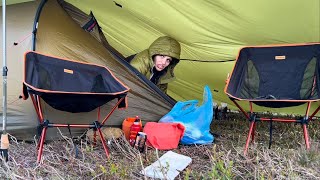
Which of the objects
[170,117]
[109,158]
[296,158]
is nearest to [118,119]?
[170,117]

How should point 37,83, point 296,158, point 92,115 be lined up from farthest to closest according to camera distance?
point 92,115 < point 37,83 < point 296,158

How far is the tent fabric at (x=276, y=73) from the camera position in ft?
8.82

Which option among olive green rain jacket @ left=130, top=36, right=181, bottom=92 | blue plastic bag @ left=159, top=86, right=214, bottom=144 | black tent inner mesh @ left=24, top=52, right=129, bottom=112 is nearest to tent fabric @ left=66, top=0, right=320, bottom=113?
olive green rain jacket @ left=130, top=36, right=181, bottom=92

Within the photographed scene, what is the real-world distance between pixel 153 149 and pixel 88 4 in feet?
5.01

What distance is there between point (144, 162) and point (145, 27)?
1.73 metres

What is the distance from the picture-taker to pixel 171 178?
6.42ft

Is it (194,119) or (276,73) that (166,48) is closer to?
(194,119)

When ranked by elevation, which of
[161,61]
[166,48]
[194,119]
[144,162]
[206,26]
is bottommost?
[144,162]

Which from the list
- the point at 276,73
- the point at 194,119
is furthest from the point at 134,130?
the point at 276,73

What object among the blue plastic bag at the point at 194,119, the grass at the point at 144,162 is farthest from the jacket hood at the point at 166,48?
the grass at the point at 144,162

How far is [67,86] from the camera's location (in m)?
2.49

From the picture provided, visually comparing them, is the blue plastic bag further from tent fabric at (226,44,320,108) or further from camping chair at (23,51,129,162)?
camping chair at (23,51,129,162)

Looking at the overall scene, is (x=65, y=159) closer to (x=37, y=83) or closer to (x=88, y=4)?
(x=37, y=83)

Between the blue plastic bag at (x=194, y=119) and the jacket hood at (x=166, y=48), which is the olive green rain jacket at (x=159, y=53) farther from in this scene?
the blue plastic bag at (x=194, y=119)
